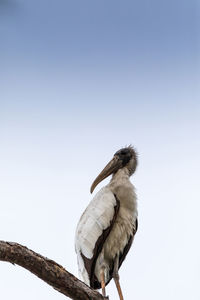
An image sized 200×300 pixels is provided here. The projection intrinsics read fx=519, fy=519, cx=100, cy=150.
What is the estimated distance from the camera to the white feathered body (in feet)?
18.7

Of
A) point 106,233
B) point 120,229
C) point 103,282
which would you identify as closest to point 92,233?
point 106,233

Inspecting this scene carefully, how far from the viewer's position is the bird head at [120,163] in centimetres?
671

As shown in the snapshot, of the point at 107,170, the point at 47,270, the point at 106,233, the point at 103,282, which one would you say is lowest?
the point at 47,270

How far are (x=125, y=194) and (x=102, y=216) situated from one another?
439 millimetres

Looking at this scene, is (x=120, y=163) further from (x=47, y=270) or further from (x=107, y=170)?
(x=47, y=270)

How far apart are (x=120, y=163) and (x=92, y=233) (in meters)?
1.38

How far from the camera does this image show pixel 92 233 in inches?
224

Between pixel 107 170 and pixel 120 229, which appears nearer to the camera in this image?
pixel 120 229

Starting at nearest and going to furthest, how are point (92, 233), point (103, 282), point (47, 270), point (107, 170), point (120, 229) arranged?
point (47, 270)
point (103, 282)
point (92, 233)
point (120, 229)
point (107, 170)

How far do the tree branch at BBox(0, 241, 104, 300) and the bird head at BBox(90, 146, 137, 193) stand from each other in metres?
2.59

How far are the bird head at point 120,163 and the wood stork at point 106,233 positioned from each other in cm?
47

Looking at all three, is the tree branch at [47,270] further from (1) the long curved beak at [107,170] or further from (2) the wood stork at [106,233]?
(1) the long curved beak at [107,170]

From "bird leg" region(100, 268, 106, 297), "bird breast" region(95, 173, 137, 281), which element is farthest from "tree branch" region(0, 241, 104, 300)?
Answer: "bird breast" region(95, 173, 137, 281)

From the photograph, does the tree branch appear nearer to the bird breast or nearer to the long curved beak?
the bird breast
